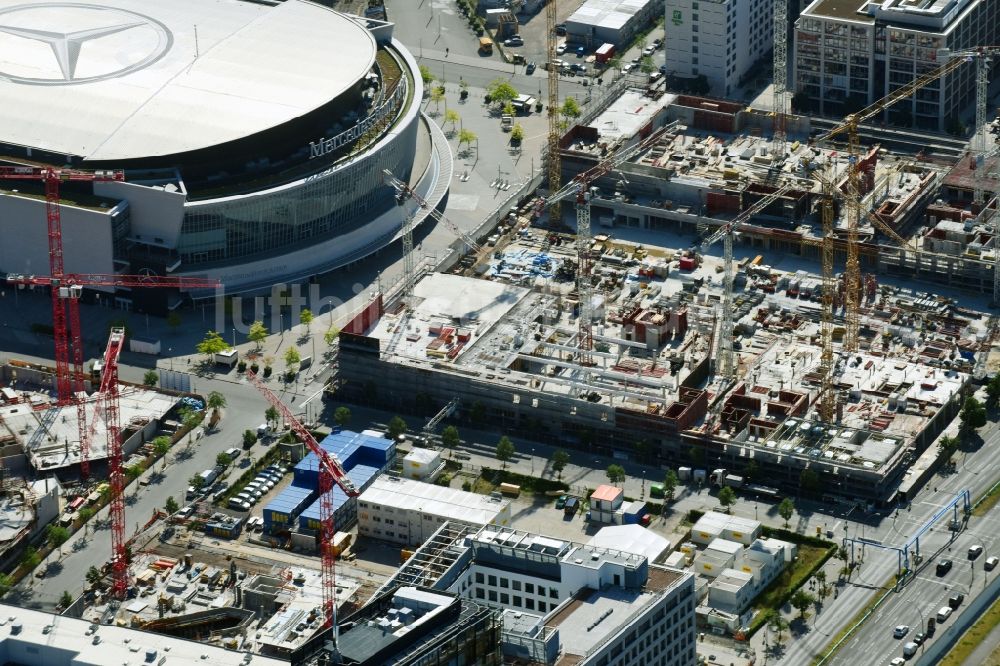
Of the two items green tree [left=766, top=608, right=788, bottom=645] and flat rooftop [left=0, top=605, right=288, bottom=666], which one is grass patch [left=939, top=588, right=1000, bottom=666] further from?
flat rooftop [left=0, top=605, right=288, bottom=666]

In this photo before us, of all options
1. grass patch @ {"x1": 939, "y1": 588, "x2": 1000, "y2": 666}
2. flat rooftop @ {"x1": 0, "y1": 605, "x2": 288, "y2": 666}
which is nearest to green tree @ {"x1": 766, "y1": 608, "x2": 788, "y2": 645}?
grass patch @ {"x1": 939, "y1": 588, "x2": 1000, "y2": 666}

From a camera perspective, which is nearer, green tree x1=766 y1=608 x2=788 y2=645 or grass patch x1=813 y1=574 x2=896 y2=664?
grass patch x1=813 y1=574 x2=896 y2=664

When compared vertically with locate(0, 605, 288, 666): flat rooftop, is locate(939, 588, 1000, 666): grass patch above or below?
below

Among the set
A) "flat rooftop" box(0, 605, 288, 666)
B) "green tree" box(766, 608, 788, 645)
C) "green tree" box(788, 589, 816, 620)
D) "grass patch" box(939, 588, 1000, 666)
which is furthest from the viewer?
"green tree" box(788, 589, 816, 620)

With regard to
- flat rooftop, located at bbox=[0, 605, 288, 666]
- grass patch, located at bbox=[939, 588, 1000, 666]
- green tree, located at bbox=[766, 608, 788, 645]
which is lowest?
green tree, located at bbox=[766, 608, 788, 645]

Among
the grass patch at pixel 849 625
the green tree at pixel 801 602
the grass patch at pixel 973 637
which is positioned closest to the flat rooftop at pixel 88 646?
the grass patch at pixel 849 625

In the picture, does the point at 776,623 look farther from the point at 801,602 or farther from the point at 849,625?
the point at 849,625

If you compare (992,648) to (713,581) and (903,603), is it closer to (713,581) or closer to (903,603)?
(903,603)

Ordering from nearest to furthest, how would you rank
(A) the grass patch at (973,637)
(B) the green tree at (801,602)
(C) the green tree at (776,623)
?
(A) the grass patch at (973,637)
(C) the green tree at (776,623)
(B) the green tree at (801,602)

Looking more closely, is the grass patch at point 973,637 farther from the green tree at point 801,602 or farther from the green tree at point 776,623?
the green tree at point 776,623

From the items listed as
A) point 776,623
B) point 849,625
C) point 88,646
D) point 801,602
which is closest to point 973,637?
point 849,625
